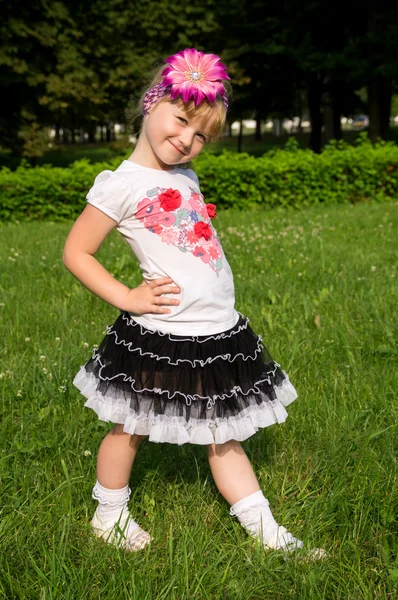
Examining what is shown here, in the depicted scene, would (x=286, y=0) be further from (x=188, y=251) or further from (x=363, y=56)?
(x=188, y=251)

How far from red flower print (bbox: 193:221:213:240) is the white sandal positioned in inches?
45.8

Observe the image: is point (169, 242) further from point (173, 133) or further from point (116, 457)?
point (116, 457)

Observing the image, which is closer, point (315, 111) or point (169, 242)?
point (169, 242)

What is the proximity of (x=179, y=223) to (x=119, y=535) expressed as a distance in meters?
1.30

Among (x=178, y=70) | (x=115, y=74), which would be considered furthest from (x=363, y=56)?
(x=178, y=70)

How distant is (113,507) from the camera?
108 inches

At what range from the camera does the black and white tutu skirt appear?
2510 millimetres

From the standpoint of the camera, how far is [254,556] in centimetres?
256

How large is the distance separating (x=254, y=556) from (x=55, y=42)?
2310 cm

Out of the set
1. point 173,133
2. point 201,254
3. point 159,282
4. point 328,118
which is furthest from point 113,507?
point 328,118

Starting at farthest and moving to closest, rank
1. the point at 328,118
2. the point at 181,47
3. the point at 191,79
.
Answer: the point at 328,118 < the point at 181,47 < the point at 191,79

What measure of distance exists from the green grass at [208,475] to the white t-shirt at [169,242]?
0.84 m

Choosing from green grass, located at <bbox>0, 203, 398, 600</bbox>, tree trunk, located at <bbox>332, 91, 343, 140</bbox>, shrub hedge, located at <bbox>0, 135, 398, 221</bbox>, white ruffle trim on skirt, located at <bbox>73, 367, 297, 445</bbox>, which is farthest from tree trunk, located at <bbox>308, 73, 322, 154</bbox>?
white ruffle trim on skirt, located at <bbox>73, 367, 297, 445</bbox>

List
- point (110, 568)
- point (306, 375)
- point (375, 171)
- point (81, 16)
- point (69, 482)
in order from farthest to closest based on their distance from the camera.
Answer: point (81, 16), point (375, 171), point (306, 375), point (69, 482), point (110, 568)
